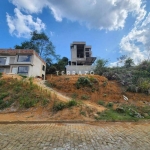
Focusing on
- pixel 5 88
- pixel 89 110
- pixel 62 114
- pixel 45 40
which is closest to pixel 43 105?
pixel 62 114

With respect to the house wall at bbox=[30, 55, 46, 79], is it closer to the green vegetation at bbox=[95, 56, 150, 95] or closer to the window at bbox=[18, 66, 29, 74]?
the window at bbox=[18, 66, 29, 74]

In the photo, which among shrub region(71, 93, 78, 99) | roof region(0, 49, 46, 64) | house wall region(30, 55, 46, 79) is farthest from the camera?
roof region(0, 49, 46, 64)

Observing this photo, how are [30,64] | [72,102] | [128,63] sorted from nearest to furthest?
[72,102]
[30,64]
[128,63]

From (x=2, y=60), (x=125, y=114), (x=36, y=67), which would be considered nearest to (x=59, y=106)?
(x=125, y=114)

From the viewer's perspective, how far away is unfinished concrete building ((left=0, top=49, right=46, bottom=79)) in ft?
65.5

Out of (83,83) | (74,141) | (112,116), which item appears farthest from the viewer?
(83,83)

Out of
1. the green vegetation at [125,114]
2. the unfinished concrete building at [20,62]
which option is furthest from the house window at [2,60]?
the green vegetation at [125,114]

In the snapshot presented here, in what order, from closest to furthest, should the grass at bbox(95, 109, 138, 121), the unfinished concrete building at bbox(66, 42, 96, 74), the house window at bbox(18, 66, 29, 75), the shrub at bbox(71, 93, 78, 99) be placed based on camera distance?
the grass at bbox(95, 109, 138, 121)
the shrub at bbox(71, 93, 78, 99)
the house window at bbox(18, 66, 29, 75)
the unfinished concrete building at bbox(66, 42, 96, 74)

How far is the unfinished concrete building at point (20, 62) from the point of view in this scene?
65.5 feet

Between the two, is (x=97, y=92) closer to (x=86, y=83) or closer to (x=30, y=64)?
(x=86, y=83)

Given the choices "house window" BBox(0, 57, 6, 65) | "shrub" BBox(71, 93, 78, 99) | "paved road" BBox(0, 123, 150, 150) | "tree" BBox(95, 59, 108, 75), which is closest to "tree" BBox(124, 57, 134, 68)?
"tree" BBox(95, 59, 108, 75)

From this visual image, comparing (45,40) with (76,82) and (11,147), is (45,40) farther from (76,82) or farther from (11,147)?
(11,147)

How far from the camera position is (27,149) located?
13.7 feet

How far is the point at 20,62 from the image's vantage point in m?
20.3
